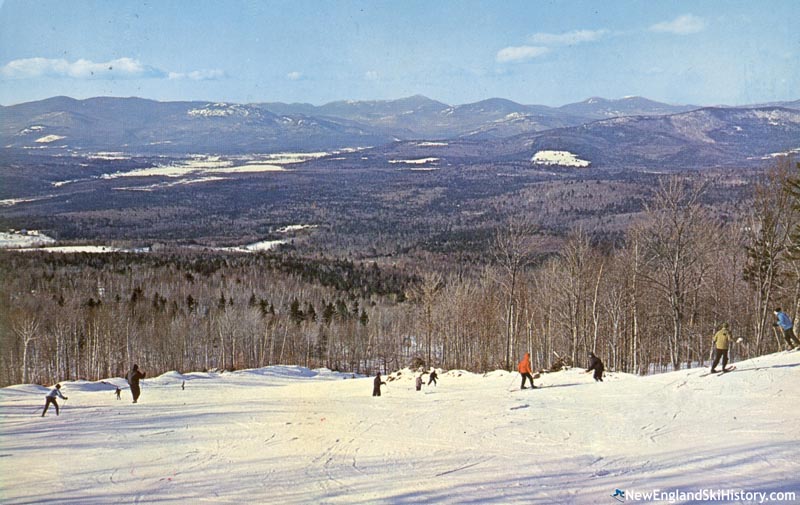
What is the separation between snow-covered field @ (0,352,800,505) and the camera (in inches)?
503

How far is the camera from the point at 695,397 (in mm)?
18391

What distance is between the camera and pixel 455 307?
196ft

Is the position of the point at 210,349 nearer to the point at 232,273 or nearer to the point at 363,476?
the point at 232,273

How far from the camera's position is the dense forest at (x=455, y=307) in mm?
34719

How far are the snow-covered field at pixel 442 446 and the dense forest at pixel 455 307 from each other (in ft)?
37.9

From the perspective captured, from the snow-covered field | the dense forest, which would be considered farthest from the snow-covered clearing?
the snow-covered field

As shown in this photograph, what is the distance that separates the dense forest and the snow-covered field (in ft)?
37.9

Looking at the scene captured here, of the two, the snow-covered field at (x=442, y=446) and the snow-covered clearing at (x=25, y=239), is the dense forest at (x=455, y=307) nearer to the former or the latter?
the snow-covered field at (x=442, y=446)

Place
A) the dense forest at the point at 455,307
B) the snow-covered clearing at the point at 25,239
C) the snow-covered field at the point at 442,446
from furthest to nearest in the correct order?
the snow-covered clearing at the point at 25,239
the dense forest at the point at 455,307
the snow-covered field at the point at 442,446

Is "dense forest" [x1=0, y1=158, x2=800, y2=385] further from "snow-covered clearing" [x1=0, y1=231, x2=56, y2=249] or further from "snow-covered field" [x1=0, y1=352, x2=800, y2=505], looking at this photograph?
"snow-covered clearing" [x1=0, y1=231, x2=56, y2=249]

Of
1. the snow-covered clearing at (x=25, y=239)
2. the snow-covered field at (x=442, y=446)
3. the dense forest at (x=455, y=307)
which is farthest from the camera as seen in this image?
the snow-covered clearing at (x=25, y=239)

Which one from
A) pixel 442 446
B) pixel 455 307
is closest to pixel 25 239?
pixel 455 307

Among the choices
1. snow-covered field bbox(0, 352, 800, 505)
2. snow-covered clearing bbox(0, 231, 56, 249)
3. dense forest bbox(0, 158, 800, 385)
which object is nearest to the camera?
snow-covered field bbox(0, 352, 800, 505)

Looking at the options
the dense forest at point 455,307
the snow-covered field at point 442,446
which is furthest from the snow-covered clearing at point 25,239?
the snow-covered field at point 442,446
